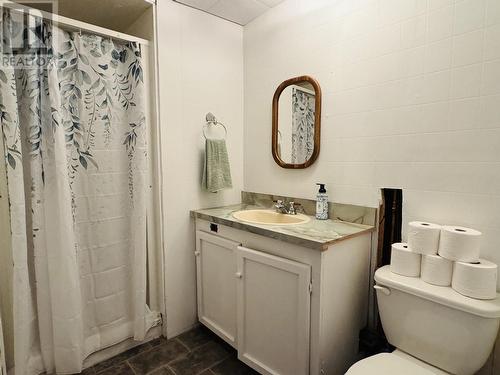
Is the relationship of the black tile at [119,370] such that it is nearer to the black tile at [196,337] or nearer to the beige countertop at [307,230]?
the black tile at [196,337]

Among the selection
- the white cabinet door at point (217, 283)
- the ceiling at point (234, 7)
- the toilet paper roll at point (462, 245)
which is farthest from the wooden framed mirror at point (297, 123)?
the toilet paper roll at point (462, 245)

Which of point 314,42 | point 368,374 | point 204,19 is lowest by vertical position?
point 368,374

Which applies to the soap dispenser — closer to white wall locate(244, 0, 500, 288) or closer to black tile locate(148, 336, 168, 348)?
white wall locate(244, 0, 500, 288)

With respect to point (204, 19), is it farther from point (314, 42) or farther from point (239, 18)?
point (314, 42)

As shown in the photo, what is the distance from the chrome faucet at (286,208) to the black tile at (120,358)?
1224 mm

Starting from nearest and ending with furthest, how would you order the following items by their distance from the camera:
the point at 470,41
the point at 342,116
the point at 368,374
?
1. the point at 368,374
2. the point at 470,41
3. the point at 342,116

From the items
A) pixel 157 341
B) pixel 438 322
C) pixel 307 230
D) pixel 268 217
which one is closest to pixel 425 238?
pixel 438 322

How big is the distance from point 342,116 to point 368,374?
4.05 ft

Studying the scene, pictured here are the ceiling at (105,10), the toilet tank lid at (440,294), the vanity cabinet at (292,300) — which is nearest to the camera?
the toilet tank lid at (440,294)

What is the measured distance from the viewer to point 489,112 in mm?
1104

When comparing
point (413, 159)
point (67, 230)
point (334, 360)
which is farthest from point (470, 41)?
point (67, 230)

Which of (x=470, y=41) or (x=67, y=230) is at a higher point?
(x=470, y=41)

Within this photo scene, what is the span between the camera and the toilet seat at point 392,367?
103 cm

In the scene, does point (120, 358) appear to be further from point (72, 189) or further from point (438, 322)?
point (438, 322)
